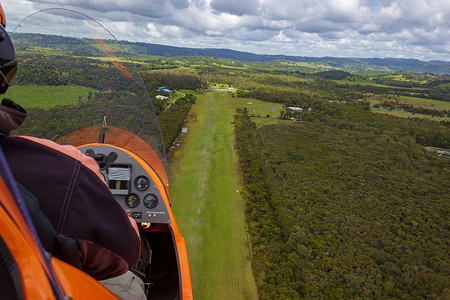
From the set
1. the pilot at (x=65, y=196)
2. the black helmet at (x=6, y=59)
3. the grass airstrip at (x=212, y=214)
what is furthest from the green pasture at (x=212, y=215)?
the black helmet at (x=6, y=59)

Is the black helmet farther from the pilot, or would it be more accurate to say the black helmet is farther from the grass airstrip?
the grass airstrip

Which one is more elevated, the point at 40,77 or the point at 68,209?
the point at 40,77

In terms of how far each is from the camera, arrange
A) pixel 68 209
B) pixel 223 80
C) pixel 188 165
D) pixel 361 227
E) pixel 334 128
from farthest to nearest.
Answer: pixel 223 80 → pixel 334 128 → pixel 188 165 → pixel 361 227 → pixel 68 209

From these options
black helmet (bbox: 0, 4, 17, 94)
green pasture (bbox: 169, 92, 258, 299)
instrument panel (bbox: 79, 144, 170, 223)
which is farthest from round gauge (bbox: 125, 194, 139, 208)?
green pasture (bbox: 169, 92, 258, 299)

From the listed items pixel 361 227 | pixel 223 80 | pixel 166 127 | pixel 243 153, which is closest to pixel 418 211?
pixel 361 227

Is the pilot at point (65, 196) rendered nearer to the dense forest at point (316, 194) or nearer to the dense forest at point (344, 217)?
the dense forest at point (316, 194)

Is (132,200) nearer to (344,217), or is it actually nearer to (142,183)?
(142,183)

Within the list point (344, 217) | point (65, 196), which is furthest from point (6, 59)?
point (344, 217)

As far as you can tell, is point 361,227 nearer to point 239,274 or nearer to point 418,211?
point 418,211
